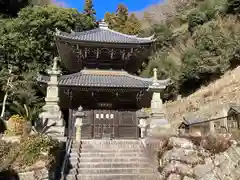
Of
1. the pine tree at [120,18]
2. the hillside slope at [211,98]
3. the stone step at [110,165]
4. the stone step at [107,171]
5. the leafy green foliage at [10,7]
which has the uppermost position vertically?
the pine tree at [120,18]

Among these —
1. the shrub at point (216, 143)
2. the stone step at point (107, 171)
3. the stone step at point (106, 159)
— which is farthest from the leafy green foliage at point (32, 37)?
the shrub at point (216, 143)

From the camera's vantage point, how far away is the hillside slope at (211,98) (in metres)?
22.5

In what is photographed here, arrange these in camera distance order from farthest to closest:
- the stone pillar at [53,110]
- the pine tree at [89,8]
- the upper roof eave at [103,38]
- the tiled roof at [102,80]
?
the pine tree at [89,8]
the upper roof eave at [103,38]
the tiled roof at [102,80]
the stone pillar at [53,110]

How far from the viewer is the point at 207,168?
9.95 metres

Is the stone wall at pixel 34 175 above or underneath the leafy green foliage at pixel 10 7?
underneath

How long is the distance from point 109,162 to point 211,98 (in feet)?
52.7

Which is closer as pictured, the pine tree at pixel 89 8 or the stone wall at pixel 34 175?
the stone wall at pixel 34 175

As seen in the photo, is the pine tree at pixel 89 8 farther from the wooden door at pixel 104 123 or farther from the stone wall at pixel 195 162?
the stone wall at pixel 195 162

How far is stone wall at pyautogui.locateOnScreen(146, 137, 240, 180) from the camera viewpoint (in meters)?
9.35

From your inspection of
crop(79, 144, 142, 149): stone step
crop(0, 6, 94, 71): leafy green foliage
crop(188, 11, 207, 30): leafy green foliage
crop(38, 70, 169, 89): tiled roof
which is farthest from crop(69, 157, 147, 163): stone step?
crop(188, 11, 207, 30): leafy green foliage

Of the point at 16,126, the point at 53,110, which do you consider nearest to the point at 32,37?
the point at 53,110

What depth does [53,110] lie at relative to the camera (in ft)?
47.8

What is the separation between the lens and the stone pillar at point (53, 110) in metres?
13.8

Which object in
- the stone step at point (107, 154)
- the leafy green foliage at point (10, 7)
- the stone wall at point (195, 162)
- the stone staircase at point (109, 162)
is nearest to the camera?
the stone wall at point (195, 162)
